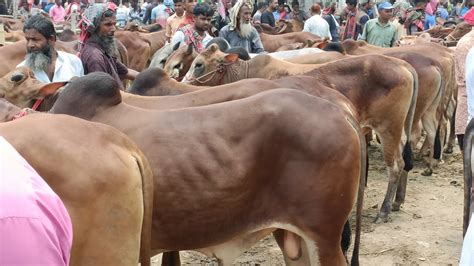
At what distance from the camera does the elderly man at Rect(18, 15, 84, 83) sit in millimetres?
5375

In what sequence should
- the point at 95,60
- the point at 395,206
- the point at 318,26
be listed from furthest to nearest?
the point at 318,26 < the point at 395,206 < the point at 95,60

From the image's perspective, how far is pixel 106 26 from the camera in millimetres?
5863

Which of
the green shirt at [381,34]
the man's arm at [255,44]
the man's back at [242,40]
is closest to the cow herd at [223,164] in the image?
the man's back at [242,40]

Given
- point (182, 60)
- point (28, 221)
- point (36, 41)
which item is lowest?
point (182, 60)

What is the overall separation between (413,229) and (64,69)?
12.6ft

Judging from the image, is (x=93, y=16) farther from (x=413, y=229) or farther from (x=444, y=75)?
(x=444, y=75)

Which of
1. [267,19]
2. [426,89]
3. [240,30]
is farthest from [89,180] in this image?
[267,19]

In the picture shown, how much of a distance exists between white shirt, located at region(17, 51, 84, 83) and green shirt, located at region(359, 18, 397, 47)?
766 centimetres

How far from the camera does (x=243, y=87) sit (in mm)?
5184

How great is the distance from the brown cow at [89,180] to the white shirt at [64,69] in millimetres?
2637

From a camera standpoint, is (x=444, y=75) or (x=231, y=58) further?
(x=444, y=75)

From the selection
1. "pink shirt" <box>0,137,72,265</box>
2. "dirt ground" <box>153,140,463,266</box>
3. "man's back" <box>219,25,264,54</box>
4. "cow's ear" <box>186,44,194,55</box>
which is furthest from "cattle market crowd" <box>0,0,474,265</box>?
"man's back" <box>219,25,264,54</box>

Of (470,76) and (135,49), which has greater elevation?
(470,76)

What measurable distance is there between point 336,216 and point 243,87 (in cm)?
164
